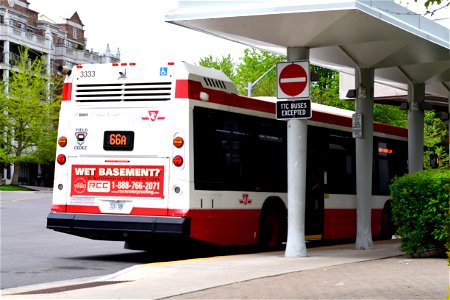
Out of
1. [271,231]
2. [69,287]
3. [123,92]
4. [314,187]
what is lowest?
[69,287]

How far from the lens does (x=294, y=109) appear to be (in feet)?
52.6

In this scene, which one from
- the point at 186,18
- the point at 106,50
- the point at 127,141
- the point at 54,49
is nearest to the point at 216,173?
the point at 127,141

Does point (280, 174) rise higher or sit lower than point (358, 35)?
lower

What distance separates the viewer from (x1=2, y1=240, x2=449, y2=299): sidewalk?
33.9 feet

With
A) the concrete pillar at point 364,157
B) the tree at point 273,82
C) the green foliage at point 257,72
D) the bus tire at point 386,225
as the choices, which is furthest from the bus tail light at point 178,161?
the green foliage at point 257,72

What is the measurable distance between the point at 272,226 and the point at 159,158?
138 inches

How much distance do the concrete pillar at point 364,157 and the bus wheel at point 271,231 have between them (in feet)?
5.30

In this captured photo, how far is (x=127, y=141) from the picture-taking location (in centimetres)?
1608

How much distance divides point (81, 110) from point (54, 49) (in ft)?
250

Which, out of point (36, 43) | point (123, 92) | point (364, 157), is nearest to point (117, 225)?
point (123, 92)

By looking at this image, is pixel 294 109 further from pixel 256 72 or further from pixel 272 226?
pixel 256 72

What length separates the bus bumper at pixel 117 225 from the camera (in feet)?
50.2

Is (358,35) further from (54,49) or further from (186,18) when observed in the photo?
(54,49)

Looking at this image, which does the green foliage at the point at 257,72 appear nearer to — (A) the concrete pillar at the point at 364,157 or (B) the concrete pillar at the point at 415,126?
(B) the concrete pillar at the point at 415,126
